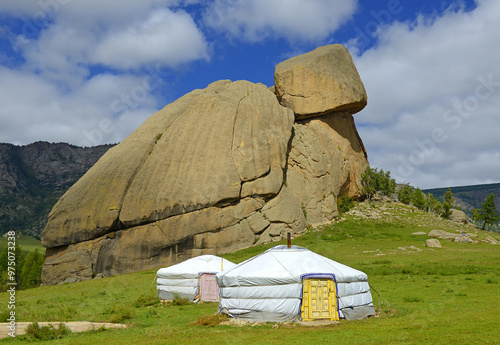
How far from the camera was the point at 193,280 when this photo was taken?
22781 mm

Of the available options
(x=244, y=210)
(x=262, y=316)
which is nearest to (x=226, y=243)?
(x=244, y=210)

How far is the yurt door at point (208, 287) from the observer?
22.3 metres

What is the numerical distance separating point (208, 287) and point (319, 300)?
9.07m

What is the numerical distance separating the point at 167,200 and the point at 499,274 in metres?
29.3

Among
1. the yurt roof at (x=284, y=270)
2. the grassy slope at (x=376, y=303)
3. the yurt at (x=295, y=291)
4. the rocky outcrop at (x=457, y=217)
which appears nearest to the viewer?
the grassy slope at (x=376, y=303)

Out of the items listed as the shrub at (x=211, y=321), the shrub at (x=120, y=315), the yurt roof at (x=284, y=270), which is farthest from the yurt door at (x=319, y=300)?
the shrub at (x=120, y=315)

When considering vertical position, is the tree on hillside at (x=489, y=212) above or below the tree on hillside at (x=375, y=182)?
below

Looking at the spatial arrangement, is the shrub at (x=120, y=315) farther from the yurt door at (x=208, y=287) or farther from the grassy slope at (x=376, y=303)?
the yurt door at (x=208, y=287)

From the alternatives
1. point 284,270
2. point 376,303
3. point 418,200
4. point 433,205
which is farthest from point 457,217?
point 284,270

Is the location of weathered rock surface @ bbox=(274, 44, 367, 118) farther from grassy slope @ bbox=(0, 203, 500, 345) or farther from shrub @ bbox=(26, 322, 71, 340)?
shrub @ bbox=(26, 322, 71, 340)

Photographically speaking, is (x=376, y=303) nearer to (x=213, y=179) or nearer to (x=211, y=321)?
(x=211, y=321)

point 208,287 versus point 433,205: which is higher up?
point 433,205

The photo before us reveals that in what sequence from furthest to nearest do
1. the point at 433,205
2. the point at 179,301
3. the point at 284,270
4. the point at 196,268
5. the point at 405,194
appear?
the point at 405,194, the point at 433,205, the point at 196,268, the point at 179,301, the point at 284,270

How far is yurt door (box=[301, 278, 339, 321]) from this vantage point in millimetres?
15023
